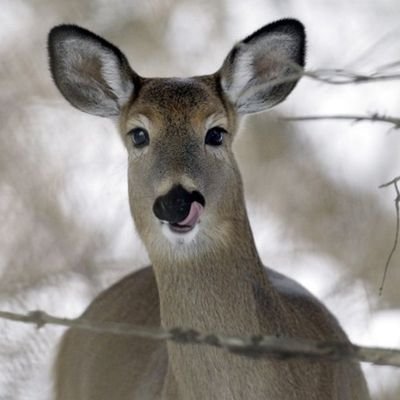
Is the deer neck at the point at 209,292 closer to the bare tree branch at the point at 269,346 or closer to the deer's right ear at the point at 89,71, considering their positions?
the deer's right ear at the point at 89,71

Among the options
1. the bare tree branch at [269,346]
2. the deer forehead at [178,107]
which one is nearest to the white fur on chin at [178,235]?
the deer forehead at [178,107]

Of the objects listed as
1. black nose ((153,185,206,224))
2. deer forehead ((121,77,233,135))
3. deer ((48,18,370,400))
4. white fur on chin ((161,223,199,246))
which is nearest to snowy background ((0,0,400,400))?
deer ((48,18,370,400))

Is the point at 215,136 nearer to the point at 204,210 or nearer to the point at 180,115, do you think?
the point at 180,115

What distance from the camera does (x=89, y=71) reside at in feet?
14.0

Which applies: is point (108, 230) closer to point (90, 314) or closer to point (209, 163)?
point (90, 314)

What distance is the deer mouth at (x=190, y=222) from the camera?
3.48m

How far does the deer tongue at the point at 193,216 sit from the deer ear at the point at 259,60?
64cm

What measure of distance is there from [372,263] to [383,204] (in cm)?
34

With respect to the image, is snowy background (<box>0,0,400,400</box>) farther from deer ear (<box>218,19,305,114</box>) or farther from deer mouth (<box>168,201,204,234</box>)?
deer mouth (<box>168,201,204,234</box>)

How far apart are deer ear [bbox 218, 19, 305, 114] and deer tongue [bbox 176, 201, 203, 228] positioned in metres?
0.64

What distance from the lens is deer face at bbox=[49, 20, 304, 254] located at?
11.8 ft

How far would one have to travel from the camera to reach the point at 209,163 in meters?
3.72

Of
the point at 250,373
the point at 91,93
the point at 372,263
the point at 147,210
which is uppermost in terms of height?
the point at 372,263

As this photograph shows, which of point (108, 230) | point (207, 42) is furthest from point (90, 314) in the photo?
point (207, 42)
